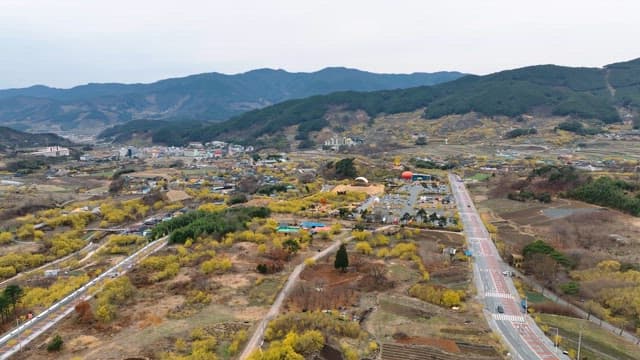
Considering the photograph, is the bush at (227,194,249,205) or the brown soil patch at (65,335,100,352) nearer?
the brown soil patch at (65,335,100,352)

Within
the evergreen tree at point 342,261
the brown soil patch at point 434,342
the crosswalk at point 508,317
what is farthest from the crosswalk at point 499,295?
the evergreen tree at point 342,261

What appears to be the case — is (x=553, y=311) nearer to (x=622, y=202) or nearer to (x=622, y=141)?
(x=622, y=202)

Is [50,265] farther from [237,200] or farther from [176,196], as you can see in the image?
[176,196]

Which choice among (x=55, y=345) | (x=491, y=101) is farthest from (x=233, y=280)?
Result: (x=491, y=101)

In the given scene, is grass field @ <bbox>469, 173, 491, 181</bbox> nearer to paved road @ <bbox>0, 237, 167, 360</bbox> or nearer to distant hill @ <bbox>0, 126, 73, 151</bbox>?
paved road @ <bbox>0, 237, 167, 360</bbox>

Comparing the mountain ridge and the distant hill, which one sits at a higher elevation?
the mountain ridge

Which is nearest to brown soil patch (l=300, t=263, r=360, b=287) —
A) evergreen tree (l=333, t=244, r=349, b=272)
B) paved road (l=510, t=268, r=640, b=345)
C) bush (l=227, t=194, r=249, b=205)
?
evergreen tree (l=333, t=244, r=349, b=272)

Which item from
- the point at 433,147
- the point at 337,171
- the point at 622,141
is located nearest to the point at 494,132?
the point at 433,147
